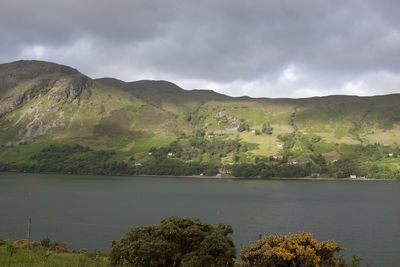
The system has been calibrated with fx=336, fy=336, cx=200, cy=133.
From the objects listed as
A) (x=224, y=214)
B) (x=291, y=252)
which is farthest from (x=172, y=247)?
(x=224, y=214)

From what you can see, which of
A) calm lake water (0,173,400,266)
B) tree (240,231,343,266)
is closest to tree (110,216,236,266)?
tree (240,231,343,266)

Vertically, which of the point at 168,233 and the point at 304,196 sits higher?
the point at 168,233

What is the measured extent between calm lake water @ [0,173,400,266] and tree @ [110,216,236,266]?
125 feet

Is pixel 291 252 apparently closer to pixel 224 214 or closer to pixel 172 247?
pixel 172 247

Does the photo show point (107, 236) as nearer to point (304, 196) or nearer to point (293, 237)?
point (293, 237)

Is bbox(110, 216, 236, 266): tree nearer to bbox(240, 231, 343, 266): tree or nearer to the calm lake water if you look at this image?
bbox(240, 231, 343, 266): tree

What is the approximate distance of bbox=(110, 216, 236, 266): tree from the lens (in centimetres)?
1767

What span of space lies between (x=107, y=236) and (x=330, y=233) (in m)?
42.9

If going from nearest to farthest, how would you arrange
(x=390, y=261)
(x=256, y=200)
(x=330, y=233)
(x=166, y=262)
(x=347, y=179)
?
(x=166, y=262) < (x=390, y=261) < (x=330, y=233) < (x=256, y=200) < (x=347, y=179)

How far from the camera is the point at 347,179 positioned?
642ft

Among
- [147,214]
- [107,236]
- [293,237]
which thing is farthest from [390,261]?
[147,214]

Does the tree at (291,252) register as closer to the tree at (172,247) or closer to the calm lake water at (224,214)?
the tree at (172,247)

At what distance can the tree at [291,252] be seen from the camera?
15281mm

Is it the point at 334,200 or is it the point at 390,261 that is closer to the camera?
the point at 390,261
